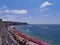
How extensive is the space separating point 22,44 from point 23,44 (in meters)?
0.06

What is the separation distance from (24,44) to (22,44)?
19 centimetres

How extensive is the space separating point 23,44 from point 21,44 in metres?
0.13

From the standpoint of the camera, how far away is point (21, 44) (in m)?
9.70

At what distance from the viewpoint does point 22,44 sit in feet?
32.0

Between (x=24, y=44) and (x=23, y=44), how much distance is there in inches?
5.3

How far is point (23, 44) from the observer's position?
9781 millimetres

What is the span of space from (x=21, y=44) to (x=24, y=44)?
0.25 m

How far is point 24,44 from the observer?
991 centimetres

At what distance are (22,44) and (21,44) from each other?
7cm
